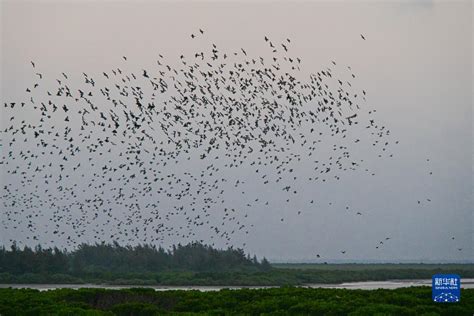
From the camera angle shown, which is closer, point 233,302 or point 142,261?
point 233,302

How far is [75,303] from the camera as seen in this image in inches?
1585

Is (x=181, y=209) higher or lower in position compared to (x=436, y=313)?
higher

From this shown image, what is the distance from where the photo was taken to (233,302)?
40.4 meters

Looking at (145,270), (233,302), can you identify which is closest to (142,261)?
(145,270)

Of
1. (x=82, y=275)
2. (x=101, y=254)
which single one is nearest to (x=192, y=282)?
(x=82, y=275)

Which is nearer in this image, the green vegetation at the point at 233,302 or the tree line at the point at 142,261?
the green vegetation at the point at 233,302

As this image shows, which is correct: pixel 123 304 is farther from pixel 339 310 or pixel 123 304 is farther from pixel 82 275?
pixel 82 275

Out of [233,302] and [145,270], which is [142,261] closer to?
[145,270]

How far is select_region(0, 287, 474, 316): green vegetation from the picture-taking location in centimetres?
3644

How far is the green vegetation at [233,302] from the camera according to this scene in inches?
1435

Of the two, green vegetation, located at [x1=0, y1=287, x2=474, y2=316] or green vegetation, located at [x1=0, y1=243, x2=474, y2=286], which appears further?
green vegetation, located at [x1=0, y1=243, x2=474, y2=286]

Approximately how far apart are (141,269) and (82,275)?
9212 mm

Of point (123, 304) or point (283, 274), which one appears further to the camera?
point (283, 274)

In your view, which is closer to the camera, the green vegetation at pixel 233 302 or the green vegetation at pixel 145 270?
the green vegetation at pixel 233 302
